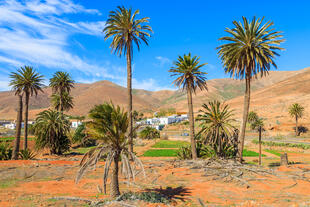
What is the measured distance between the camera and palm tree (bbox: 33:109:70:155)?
92.4ft

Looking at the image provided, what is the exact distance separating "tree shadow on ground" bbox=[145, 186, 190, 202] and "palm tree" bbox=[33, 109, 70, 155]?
804 inches

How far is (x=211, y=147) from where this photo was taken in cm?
2214

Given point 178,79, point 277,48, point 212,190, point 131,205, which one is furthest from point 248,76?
point 131,205

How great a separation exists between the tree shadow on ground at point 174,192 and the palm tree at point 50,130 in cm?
2041

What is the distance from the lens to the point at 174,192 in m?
13.2

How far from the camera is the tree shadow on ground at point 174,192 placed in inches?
479

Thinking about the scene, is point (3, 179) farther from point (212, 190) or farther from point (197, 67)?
point (197, 67)

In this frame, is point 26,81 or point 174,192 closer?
point 174,192

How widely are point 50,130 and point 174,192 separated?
2193 centimetres

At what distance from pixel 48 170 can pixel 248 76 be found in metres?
22.0

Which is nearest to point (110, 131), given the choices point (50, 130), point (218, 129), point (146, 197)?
point (146, 197)

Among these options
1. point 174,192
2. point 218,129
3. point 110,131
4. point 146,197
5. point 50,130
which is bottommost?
point 174,192

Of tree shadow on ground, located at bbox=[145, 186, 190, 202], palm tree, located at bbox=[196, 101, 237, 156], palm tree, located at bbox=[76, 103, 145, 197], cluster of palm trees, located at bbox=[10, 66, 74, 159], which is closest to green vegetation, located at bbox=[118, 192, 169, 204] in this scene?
palm tree, located at bbox=[76, 103, 145, 197]

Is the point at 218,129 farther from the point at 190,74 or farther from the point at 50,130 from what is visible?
the point at 50,130
